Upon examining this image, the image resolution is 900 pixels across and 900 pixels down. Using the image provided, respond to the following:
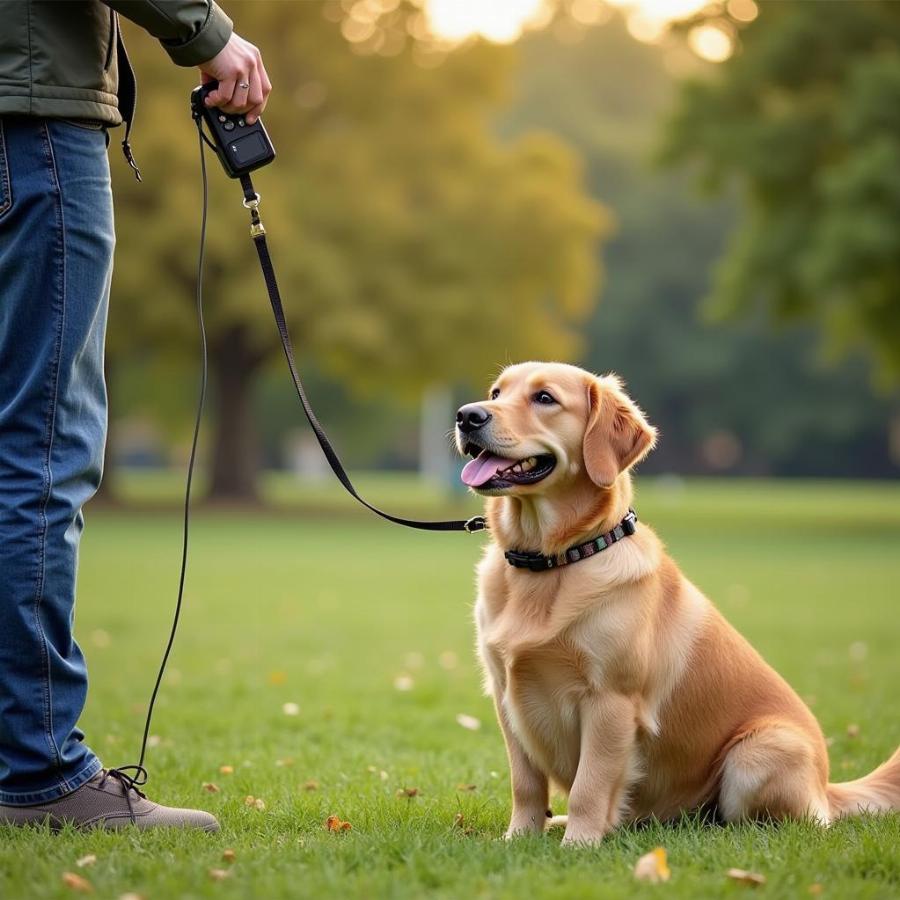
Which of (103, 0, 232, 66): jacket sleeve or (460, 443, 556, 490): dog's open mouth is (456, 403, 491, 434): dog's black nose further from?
(103, 0, 232, 66): jacket sleeve

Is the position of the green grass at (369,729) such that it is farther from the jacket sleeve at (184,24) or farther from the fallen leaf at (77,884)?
the jacket sleeve at (184,24)

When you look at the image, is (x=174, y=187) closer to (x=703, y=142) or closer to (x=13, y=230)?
(x=703, y=142)

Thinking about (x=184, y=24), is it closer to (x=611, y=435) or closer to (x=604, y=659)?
(x=611, y=435)

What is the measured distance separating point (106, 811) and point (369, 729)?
2300 mm

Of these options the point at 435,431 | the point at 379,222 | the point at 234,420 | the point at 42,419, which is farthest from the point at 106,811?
the point at 435,431

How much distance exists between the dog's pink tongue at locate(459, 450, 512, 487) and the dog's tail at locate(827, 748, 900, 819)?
4.84 feet

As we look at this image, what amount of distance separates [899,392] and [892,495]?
5.90 metres

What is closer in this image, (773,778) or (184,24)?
(184,24)

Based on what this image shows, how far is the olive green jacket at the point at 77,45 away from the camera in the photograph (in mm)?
3244

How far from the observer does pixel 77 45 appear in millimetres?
3352

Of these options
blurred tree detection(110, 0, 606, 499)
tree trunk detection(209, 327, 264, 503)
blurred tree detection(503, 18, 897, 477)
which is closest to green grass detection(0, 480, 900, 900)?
blurred tree detection(110, 0, 606, 499)

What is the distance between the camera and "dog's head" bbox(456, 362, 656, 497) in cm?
Answer: 388

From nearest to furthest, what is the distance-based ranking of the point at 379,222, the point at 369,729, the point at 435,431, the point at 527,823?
1. the point at 527,823
2. the point at 369,729
3. the point at 379,222
4. the point at 435,431

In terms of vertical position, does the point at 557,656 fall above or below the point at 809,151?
below
